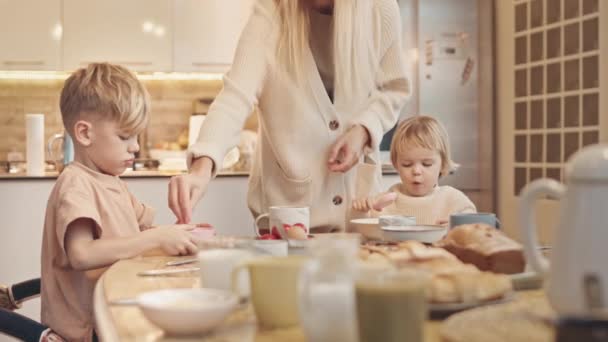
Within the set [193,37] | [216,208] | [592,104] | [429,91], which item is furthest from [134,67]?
[592,104]

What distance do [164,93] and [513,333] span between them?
433 cm

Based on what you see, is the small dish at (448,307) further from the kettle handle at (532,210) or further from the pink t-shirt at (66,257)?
the pink t-shirt at (66,257)

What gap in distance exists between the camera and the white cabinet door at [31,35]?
4.35 meters

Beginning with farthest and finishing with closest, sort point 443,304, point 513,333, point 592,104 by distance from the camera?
1. point 592,104
2. point 443,304
3. point 513,333

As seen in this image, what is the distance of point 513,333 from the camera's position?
76cm

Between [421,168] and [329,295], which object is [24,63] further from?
[329,295]

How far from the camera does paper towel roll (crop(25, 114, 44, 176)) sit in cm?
365

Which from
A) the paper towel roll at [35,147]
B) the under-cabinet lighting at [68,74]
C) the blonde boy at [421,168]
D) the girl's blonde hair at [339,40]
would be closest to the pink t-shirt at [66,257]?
the girl's blonde hair at [339,40]

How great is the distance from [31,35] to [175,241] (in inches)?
131

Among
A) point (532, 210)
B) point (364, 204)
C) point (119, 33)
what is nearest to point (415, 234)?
point (364, 204)

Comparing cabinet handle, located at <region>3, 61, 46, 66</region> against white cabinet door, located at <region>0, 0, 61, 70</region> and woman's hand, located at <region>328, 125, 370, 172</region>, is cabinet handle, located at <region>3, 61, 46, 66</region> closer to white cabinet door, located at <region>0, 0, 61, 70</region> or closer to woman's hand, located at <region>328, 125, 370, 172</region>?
white cabinet door, located at <region>0, 0, 61, 70</region>

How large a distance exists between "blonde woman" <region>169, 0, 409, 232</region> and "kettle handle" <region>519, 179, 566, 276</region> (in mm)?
1022

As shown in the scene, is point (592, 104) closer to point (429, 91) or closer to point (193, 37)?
point (429, 91)

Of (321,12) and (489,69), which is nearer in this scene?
(321,12)
